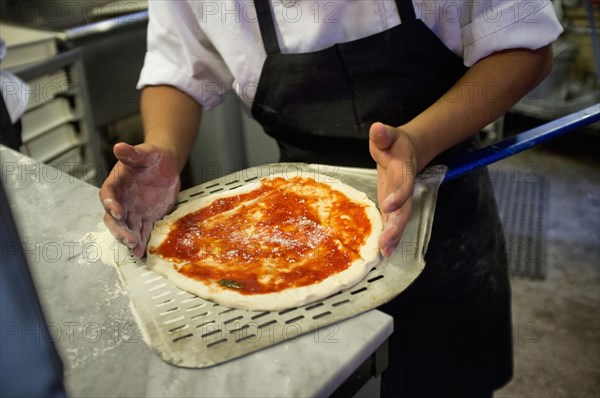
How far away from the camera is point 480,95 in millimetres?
1285

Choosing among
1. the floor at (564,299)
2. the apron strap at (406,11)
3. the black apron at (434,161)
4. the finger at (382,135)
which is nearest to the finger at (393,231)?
the finger at (382,135)

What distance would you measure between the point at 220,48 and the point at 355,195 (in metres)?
0.56

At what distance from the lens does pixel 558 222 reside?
3.13m

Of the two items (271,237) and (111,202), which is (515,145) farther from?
(111,202)

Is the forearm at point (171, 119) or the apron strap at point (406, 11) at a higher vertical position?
the apron strap at point (406, 11)

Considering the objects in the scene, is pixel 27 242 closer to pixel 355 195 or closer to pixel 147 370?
pixel 147 370

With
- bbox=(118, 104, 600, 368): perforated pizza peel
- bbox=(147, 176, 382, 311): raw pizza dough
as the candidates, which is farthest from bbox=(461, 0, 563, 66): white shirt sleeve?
bbox=(147, 176, 382, 311): raw pizza dough

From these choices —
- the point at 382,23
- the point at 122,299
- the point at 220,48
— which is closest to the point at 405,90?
the point at 382,23

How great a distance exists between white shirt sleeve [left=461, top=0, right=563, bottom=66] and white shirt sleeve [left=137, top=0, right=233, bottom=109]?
74cm

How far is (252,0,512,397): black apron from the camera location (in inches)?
52.6

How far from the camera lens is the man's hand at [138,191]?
1.12 metres

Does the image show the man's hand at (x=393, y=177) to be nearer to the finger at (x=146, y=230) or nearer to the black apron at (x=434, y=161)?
the black apron at (x=434, y=161)

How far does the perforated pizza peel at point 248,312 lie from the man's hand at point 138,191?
77 mm

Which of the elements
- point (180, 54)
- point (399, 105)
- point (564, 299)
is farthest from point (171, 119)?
point (564, 299)
